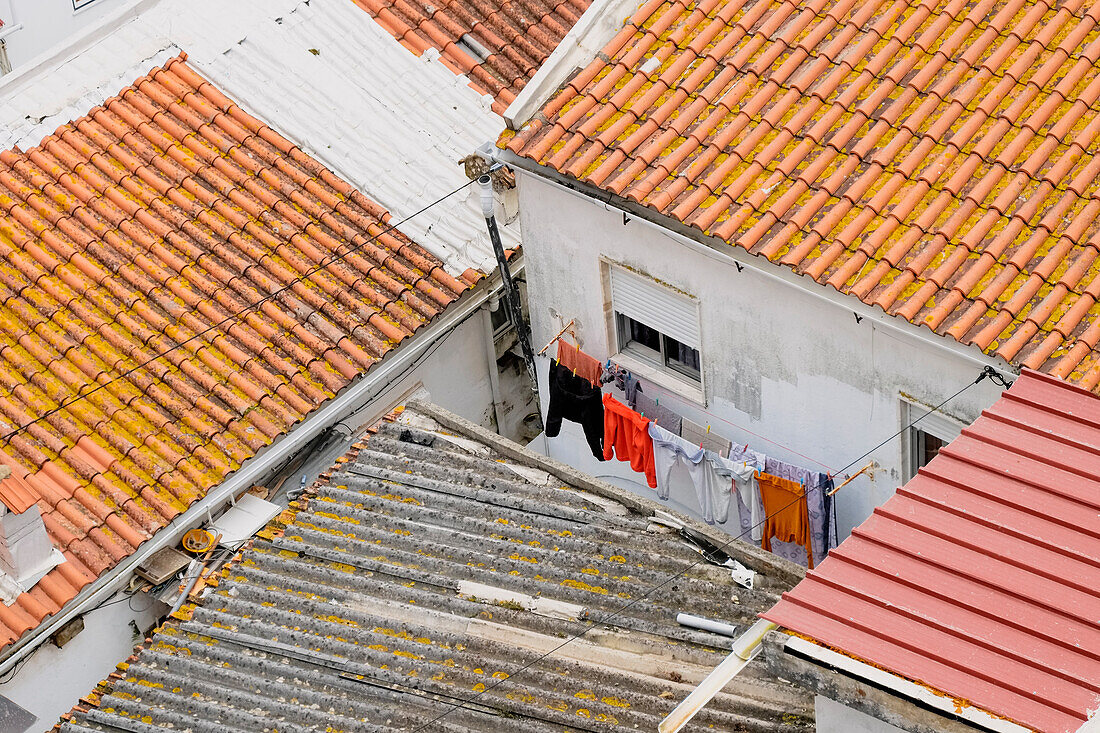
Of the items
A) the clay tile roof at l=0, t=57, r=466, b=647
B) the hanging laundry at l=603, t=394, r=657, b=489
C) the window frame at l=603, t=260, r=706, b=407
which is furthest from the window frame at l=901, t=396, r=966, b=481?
the clay tile roof at l=0, t=57, r=466, b=647

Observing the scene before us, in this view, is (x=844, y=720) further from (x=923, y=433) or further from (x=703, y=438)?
(x=703, y=438)

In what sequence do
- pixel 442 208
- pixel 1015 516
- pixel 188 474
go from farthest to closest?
pixel 442 208 < pixel 188 474 < pixel 1015 516

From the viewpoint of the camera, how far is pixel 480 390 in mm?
19578

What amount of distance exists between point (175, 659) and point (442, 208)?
22.7 ft

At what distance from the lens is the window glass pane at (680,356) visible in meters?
16.4

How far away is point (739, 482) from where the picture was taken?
15.6m

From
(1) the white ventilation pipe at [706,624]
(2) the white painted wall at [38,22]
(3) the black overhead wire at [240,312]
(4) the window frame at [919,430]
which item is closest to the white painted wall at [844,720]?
(1) the white ventilation pipe at [706,624]

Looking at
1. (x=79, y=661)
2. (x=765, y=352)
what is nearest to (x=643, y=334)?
(x=765, y=352)

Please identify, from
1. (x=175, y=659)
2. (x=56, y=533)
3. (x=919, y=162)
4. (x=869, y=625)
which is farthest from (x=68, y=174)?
(x=869, y=625)

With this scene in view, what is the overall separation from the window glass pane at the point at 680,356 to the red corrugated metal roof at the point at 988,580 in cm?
481

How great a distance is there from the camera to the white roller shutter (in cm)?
1579

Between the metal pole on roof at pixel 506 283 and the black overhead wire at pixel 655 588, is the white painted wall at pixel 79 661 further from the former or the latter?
the metal pole on roof at pixel 506 283

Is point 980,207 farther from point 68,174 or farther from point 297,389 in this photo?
point 68,174

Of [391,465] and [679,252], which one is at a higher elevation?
[679,252]
